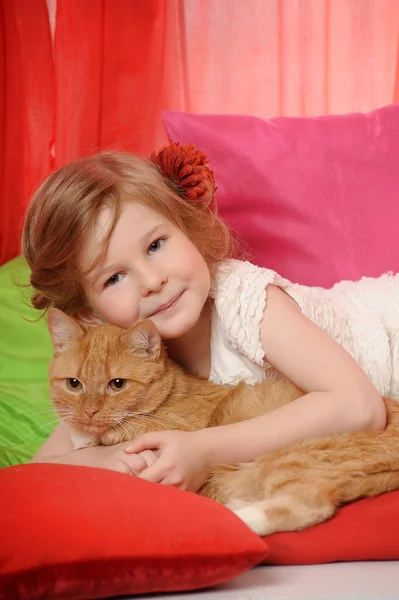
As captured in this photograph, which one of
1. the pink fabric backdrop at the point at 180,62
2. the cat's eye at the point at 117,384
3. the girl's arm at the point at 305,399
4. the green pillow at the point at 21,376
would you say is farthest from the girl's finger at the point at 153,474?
the pink fabric backdrop at the point at 180,62

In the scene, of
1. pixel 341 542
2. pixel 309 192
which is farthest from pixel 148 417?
pixel 309 192

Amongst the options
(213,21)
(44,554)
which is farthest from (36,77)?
(44,554)

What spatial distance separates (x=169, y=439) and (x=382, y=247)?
3.21ft

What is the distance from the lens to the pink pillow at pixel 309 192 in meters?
2.02

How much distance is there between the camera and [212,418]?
59.5 inches

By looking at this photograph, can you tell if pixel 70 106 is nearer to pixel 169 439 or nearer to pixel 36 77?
pixel 36 77

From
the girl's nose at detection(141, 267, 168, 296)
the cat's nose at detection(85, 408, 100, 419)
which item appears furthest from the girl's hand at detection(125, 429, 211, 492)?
the girl's nose at detection(141, 267, 168, 296)

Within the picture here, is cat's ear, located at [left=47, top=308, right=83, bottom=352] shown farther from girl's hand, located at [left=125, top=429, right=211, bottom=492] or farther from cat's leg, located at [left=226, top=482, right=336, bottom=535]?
cat's leg, located at [left=226, top=482, right=336, bottom=535]

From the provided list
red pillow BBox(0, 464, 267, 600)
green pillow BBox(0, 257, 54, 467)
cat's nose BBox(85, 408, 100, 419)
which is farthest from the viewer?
green pillow BBox(0, 257, 54, 467)

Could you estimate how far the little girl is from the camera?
4.48ft

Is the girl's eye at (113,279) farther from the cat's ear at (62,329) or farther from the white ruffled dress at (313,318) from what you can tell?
the white ruffled dress at (313,318)

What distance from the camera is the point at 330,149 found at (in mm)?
2053

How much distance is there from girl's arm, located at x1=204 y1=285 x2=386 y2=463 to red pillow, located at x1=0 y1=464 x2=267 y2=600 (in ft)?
1.09

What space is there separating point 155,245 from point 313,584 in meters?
0.81
